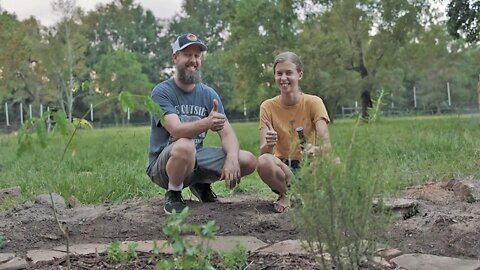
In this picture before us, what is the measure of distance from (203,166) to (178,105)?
45cm

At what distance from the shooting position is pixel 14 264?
254 centimetres

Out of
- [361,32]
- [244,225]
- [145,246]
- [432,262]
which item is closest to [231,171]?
[244,225]

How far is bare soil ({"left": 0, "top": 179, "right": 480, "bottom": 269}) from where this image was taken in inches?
99.9

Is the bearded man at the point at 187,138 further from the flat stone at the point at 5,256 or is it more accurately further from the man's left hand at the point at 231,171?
the flat stone at the point at 5,256

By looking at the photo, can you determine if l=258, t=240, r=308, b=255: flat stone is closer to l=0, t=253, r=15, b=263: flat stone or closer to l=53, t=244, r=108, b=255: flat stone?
l=53, t=244, r=108, b=255: flat stone

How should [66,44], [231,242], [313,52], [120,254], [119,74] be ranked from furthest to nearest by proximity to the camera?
[119,74], [66,44], [313,52], [231,242], [120,254]

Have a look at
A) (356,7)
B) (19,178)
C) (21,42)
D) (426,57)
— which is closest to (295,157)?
(19,178)

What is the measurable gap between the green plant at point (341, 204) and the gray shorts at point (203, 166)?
1.83 m

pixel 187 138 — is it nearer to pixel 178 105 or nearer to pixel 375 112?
pixel 178 105

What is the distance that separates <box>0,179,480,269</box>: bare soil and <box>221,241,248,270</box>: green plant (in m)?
0.07

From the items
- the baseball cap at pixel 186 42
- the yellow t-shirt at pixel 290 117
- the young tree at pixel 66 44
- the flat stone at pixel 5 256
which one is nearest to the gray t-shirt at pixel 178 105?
the baseball cap at pixel 186 42

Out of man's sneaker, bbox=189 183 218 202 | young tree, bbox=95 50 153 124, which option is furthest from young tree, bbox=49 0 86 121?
man's sneaker, bbox=189 183 218 202

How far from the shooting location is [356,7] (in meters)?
26.5

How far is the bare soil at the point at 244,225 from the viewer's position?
2.54 m
